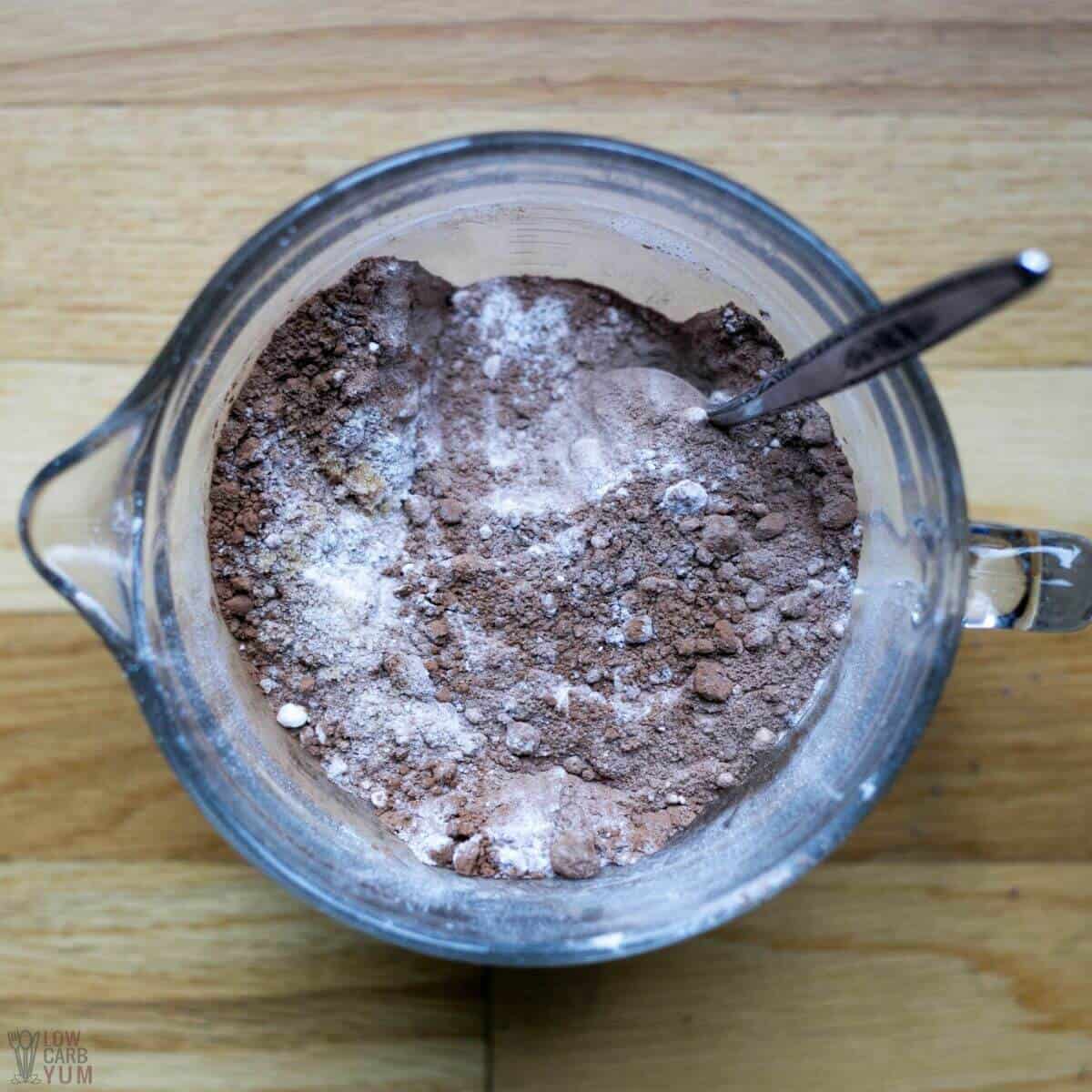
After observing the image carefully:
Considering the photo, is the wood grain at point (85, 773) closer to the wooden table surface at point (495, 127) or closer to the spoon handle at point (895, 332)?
the wooden table surface at point (495, 127)

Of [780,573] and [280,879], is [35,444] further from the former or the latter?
[780,573]

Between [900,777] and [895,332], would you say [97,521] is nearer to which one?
[895,332]

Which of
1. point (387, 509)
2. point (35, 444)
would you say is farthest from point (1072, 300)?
point (35, 444)

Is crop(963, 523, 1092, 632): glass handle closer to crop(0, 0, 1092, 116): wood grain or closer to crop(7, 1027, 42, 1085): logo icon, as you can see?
crop(0, 0, 1092, 116): wood grain

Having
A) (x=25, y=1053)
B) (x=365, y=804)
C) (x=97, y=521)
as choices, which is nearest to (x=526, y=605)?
(x=365, y=804)

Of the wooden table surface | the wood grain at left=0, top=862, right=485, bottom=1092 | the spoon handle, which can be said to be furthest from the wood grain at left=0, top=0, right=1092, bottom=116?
the wood grain at left=0, top=862, right=485, bottom=1092

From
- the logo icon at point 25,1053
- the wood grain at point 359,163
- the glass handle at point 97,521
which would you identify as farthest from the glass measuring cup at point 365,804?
the logo icon at point 25,1053
